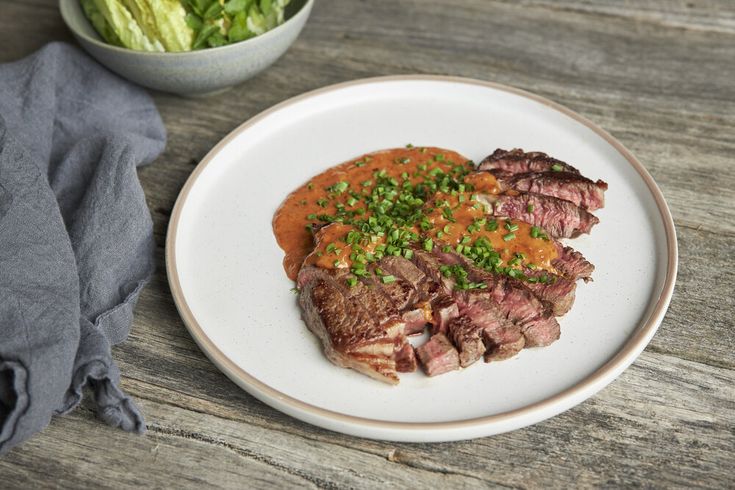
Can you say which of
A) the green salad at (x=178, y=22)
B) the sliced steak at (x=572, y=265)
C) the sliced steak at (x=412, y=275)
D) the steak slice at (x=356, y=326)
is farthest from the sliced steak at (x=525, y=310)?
the green salad at (x=178, y=22)

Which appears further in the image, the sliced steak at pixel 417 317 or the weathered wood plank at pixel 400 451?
the sliced steak at pixel 417 317

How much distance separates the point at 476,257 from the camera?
317 centimetres

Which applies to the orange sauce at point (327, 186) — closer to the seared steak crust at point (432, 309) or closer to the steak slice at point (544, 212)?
the seared steak crust at point (432, 309)

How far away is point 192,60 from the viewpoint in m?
4.03

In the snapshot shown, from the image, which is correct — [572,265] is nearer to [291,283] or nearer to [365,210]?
[365,210]

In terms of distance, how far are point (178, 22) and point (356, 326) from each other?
7.04ft

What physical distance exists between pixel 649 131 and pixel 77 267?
321cm

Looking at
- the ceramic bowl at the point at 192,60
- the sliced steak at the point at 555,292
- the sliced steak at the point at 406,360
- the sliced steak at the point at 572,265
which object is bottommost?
the ceramic bowl at the point at 192,60

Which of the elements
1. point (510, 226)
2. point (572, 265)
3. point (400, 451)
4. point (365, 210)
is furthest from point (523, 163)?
point (400, 451)

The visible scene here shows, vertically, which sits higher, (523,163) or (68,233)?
(523,163)

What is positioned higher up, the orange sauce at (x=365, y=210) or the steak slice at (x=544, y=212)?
the steak slice at (x=544, y=212)

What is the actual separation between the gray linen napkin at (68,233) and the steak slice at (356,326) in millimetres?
806

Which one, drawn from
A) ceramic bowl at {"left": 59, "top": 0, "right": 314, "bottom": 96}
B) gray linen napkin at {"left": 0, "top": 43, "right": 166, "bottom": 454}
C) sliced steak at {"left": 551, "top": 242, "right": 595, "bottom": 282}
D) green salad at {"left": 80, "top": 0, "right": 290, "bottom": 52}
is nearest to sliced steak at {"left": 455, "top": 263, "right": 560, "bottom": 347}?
sliced steak at {"left": 551, "top": 242, "right": 595, "bottom": 282}

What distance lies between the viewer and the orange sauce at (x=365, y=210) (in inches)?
127
